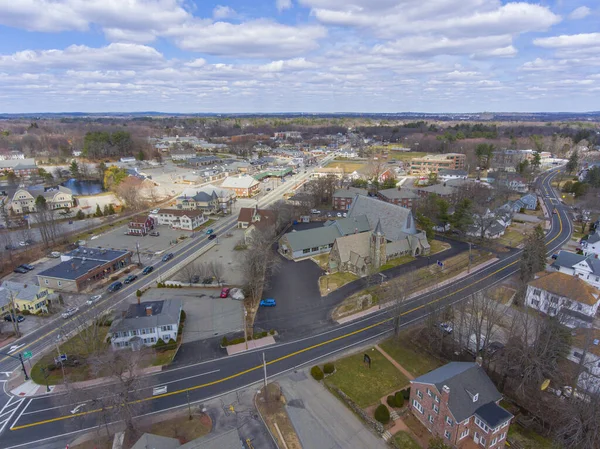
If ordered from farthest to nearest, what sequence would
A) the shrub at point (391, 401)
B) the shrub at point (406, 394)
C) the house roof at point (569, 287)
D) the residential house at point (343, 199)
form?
the residential house at point (343, 199) → the house roof at point (569, 287) → the shrub at point (406, 394) → the shrub at point (391, 401)

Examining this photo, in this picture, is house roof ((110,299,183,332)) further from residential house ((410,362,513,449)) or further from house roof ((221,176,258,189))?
house roof ((221,176,258,189))

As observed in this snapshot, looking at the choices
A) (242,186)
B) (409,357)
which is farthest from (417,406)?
(242,186)

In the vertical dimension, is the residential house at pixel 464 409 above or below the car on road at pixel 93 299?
above

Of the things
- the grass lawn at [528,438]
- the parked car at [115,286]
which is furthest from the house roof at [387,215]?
the parked car at [115,286]

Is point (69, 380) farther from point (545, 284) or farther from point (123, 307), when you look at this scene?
point (545, 284)

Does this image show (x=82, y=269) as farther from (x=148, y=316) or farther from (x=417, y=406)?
(x=417, y=406)

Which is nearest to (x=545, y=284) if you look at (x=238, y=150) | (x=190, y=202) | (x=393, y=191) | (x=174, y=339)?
(x=174, y=339)

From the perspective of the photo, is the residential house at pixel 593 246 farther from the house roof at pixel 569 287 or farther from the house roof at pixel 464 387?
the house roof at pixel 464 387
